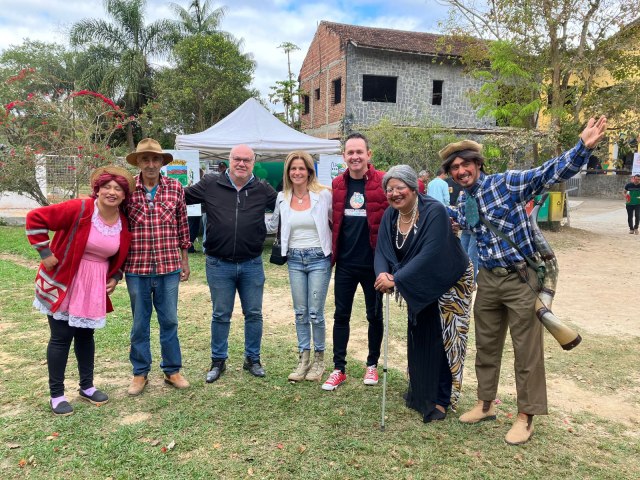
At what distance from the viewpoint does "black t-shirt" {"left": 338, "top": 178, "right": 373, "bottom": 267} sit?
387cm

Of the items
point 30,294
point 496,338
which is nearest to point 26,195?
point 30,294

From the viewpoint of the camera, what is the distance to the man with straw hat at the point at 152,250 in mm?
3684

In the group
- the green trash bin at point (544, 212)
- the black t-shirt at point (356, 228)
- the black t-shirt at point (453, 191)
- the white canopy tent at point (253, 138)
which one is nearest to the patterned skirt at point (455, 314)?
the black t-shirt at point (356, 228)

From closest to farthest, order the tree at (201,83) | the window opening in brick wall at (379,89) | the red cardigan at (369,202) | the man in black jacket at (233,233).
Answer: the red cardigan at (369,202) → the man in black jacket at (233,233) → the window opening in brick wall at (379,89) → the tree at (201,83)

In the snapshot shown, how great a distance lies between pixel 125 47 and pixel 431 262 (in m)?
26.5

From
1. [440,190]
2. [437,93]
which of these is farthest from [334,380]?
[437,93]

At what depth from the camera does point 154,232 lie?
370 centimetres

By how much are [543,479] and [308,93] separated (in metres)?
23.1

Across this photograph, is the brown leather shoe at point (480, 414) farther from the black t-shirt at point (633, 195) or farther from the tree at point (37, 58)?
the tree at point (37, 58)

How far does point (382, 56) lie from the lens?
2019 centimetres

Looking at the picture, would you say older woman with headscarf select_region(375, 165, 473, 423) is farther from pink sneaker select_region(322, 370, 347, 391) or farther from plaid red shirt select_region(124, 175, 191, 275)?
plaid red shirt select_region(124, 175, 191, 275)

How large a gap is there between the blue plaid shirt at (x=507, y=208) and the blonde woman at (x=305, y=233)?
1.20 meters

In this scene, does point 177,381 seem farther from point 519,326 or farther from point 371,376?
point 519,326

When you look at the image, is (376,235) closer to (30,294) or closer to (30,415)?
(30,415)
